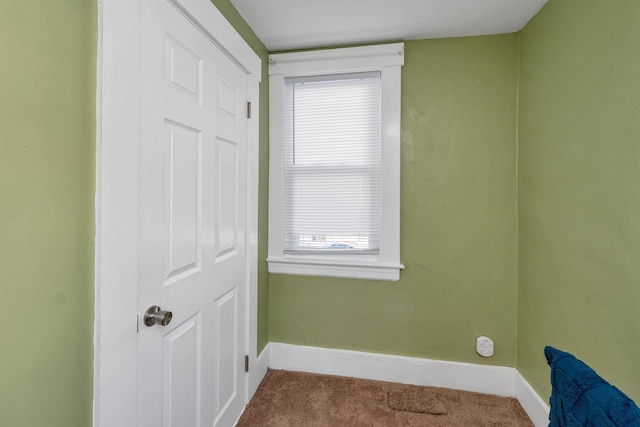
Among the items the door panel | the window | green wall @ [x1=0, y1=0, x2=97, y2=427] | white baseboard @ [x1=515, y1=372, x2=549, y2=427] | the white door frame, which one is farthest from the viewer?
the window

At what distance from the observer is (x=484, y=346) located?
6.24ft

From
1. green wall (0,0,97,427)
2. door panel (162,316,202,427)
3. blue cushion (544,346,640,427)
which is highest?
green wall (0,0,97,427)

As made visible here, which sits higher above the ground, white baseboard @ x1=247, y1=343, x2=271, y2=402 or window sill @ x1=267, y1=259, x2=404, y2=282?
window sill @ x1=267, y1=259, x2=404, y2=282

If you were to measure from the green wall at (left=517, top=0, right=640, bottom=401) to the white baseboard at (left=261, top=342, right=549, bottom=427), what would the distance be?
0.49 feet

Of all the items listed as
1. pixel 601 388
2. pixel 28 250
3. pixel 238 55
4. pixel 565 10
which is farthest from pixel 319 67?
pixel 601 388

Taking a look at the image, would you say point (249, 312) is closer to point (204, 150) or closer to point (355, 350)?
point (355, 350)

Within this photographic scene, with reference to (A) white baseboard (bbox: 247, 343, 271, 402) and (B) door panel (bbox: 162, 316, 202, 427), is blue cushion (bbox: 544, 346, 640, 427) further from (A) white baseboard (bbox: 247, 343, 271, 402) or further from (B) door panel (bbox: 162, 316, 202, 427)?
(A) white baseboard (bbox: 247, 343, 271, 402)

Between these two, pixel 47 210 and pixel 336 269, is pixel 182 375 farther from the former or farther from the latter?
pixel 336 269

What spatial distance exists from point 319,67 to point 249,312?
1.65 m

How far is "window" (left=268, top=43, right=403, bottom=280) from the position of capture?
1969 mm

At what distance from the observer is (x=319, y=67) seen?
6.63ft

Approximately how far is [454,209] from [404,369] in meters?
1.11

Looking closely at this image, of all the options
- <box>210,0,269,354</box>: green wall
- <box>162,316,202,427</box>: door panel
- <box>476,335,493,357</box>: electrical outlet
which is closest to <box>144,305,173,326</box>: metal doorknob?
<box>162,316,202,427</box>: door panel

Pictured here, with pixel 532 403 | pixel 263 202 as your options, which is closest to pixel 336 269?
pixel 263 202
